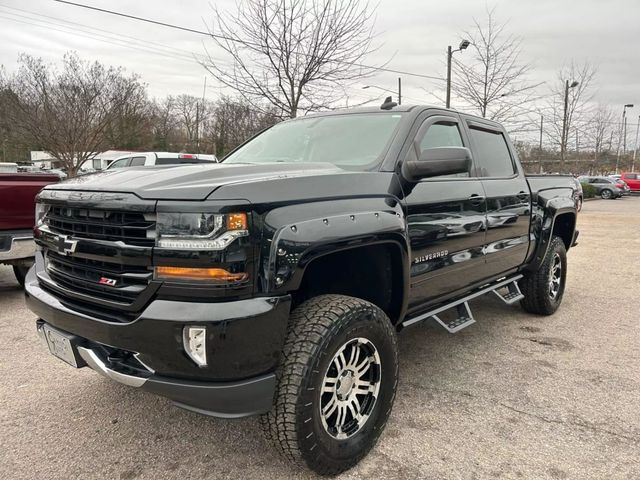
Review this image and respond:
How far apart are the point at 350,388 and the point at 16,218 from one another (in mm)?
4411

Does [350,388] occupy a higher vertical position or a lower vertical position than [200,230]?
lower

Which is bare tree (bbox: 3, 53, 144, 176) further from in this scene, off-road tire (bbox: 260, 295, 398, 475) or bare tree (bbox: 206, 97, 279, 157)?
off-road tire (bbox: 260, 295, 398, 475)

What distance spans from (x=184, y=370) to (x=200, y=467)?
770 millimetres

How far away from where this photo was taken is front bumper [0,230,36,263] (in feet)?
16.8

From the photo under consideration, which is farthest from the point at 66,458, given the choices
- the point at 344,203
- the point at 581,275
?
the point at 581,275

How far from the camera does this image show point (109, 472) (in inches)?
97.4

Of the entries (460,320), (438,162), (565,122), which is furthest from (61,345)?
(565,122)

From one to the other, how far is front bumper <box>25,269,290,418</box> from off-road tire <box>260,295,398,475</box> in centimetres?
9

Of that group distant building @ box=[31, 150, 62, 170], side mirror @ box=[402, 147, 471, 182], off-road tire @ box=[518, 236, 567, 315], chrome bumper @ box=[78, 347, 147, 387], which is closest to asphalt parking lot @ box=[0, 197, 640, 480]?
off-road tire @ box=[518, 236, 567, 315]

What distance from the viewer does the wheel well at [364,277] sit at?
2.77 meters

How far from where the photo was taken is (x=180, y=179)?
2.29m

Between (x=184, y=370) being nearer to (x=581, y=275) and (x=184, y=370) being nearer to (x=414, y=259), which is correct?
(x=414, y=259)

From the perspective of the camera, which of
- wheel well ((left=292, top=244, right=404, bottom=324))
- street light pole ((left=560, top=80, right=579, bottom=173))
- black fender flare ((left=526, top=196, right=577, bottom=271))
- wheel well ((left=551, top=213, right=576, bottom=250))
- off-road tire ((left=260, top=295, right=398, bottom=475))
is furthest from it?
street light pole ((left=560, top=80, right=579, bottom=173))

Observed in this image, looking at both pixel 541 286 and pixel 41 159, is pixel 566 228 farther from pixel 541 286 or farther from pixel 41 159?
pixel 41 159
